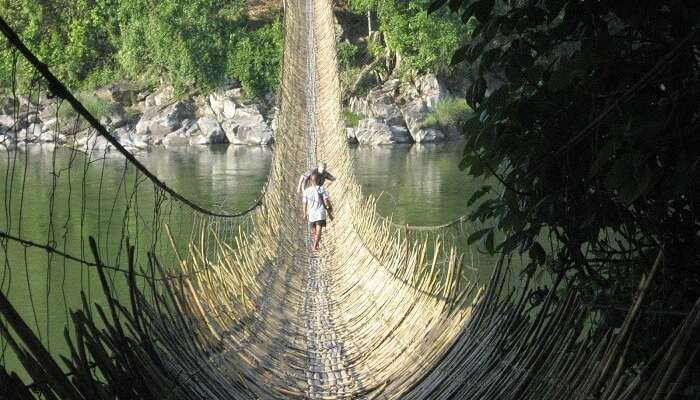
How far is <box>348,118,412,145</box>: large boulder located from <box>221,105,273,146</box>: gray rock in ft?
5.32

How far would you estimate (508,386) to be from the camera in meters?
1.82

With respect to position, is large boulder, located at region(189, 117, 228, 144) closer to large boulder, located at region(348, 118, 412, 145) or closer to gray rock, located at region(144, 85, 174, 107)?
gray rock, located at region(144, 85, 174, 107)

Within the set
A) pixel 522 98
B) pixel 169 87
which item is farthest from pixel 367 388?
pixel 169 87

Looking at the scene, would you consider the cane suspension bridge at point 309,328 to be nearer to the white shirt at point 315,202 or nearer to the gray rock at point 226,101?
the white shirt at point 315,202

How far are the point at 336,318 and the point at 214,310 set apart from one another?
2.81 ft

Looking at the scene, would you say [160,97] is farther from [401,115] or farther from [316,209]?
[316,209]

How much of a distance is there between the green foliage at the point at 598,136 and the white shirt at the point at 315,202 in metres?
3.18

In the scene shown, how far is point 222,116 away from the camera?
18656 mm

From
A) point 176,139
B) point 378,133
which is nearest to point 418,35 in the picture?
point 378,133

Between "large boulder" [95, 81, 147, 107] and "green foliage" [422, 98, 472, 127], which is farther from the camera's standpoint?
"large boulder" [95, 81, 147, 107]

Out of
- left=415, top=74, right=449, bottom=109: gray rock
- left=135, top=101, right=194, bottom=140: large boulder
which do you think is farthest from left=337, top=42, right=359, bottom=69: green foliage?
left=135, top=101, right=194, bottom=140: large boulder

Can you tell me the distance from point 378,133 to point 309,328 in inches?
551

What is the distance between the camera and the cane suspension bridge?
1.42 meters

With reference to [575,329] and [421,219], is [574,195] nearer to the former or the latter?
[575,329]
